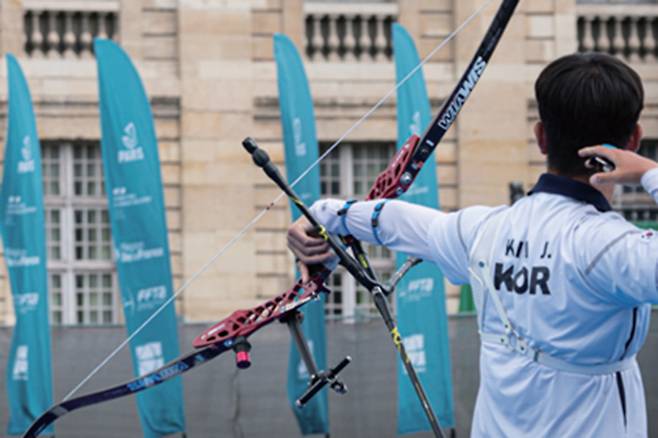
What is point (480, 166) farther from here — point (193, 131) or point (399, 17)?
point (193, 131)

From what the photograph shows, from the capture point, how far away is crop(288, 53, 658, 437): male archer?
2535mm

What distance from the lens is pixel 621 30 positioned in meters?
18.5

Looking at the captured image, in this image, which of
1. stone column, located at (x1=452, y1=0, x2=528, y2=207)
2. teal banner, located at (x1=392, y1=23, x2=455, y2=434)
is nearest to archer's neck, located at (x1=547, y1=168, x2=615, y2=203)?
teal banner, located at (x1=392, y1=23, x2=455, y2=434)

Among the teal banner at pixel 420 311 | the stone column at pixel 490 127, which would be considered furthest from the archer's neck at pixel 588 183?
the stone column at pixel 490 127

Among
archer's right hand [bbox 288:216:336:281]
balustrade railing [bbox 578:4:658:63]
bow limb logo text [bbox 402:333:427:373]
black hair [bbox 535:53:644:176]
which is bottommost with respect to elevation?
bow limb logo text [bbox 402:333:427:373]

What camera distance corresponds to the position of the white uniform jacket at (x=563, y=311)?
8.23ft

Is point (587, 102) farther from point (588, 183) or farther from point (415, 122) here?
point (415, 122)

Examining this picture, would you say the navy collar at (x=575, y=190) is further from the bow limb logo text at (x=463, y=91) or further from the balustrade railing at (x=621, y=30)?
the balustrade railing at (x=621, y=30)

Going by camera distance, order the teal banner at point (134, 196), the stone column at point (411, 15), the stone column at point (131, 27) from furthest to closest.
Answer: the stone column at point (411, 15) < the stone column at point (131, 27) < the teal banner at point (134, 196)

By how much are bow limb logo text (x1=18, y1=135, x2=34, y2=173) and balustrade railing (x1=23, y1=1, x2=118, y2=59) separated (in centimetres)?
495

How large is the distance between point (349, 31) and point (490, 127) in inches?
85.6

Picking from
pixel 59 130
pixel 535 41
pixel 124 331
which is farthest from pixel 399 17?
pixel 124 331

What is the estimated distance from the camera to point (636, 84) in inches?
103

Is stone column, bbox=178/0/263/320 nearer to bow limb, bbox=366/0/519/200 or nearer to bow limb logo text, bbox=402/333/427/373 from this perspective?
bow limb logo text, bbox=402/333/427/373
